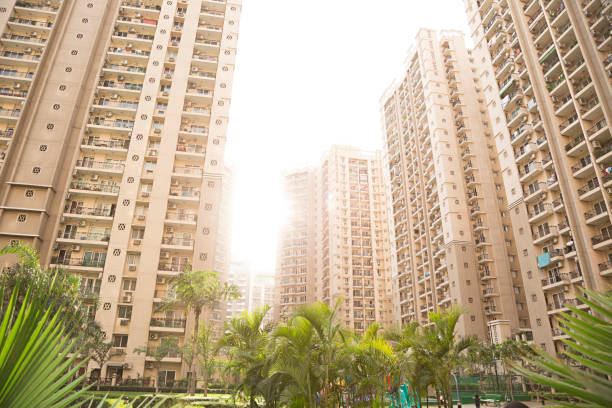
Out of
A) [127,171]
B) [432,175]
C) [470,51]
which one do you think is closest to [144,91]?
[127,171]

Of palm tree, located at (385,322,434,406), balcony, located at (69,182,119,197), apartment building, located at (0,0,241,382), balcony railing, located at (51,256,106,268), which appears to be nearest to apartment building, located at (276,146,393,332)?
apartment building, located at (0,0,241,382)

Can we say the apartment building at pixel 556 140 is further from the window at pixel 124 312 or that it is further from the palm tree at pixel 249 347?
the window at pixel 124 312

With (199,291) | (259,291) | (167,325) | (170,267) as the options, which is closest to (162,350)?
(167,325)

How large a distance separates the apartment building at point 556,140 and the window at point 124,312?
37.4 metres

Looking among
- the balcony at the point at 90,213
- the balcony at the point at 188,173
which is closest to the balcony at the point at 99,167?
the balcony at the point at 90,213

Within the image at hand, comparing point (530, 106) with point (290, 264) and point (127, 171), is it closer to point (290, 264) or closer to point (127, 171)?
point (127, 171)

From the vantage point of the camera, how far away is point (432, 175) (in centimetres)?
5875

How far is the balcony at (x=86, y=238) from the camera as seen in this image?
3731 cm

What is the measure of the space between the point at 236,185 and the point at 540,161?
80.6m

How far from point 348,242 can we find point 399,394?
69.6 m

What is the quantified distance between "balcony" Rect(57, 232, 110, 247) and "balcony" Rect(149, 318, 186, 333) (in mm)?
9582

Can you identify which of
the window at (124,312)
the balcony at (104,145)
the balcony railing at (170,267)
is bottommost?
the window at (124,312)

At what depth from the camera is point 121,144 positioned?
42906 millimetres

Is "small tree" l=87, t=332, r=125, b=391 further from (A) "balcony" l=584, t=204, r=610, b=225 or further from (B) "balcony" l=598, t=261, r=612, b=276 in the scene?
(A) "balcony" l=584, t=204, r=610, b=225
